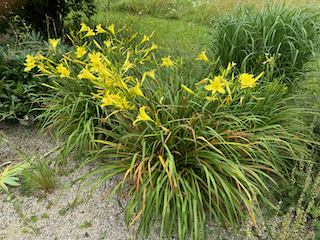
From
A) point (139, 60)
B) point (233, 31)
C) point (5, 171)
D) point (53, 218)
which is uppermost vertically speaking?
point (233, 31)

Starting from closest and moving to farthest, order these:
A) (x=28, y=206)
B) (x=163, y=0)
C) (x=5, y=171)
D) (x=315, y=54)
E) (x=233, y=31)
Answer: (x=28, y=206) < (x=5, y=171) < (x=315, y=54) < (x=233, y=31) < (x=163, y=0)

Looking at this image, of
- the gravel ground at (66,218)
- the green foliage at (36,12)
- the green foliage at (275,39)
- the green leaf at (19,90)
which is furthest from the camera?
the green foliage at (36,12)

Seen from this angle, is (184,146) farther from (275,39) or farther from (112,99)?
(275,39)

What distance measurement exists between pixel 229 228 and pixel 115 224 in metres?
0.84

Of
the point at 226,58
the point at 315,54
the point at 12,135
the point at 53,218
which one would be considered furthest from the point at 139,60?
the point at 315,54

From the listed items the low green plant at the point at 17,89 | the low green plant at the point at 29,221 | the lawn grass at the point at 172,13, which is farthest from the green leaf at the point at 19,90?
the lawn grass at the point at 172,13

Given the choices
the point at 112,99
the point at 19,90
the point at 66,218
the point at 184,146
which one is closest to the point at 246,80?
the point at 184,146

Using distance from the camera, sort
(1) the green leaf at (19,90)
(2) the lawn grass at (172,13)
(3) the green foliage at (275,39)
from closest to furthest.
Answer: (1) the green leaf at (19,90), (3) the green foliage at (275,39), (2) the lawn grass at (172,13)

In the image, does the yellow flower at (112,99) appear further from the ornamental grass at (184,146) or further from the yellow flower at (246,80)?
the yellow flower at (246,80)

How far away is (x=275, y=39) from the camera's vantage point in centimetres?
244

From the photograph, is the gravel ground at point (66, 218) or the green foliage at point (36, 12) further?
the green foliage at point (36, 12)

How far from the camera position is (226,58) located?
2611 millimetres

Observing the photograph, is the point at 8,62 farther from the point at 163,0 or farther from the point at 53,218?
the point at 163,0

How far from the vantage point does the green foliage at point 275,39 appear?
93.2 inches
